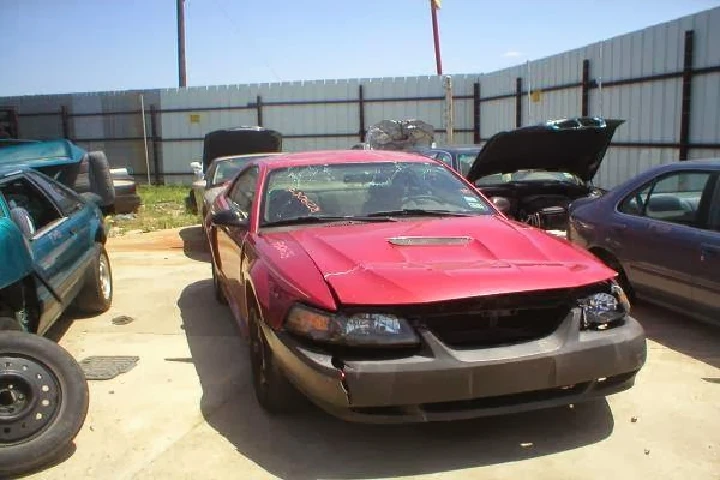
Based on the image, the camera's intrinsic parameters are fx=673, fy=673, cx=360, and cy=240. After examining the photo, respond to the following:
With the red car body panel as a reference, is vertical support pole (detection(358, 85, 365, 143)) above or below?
above

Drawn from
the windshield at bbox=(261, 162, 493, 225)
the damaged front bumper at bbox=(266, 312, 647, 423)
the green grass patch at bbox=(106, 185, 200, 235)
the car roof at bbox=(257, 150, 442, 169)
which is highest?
the car roof at bbox=(257, 150, 442, 169)

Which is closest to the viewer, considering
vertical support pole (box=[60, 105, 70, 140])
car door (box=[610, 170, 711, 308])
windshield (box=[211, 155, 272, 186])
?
car door (box=[610, 170, 711, 308])

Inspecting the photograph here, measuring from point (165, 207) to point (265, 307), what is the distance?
503 inches

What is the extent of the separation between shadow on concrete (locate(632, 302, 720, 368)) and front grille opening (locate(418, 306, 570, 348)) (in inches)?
75.9

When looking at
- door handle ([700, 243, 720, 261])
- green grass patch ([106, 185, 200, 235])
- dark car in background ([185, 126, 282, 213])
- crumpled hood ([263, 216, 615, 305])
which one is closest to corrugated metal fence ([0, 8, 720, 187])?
green grass patch ([106, 185, 200, 235])

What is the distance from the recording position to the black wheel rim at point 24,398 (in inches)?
122

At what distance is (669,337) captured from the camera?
4977 mm

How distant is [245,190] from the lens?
5.12 metres

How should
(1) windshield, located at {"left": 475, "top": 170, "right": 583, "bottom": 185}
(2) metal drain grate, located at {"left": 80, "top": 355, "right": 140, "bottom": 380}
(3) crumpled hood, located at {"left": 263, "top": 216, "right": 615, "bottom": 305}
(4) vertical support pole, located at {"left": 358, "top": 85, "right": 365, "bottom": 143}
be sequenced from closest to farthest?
(3) crumpled hood, located at {"left": 263, "top": 216, "right": 615, "bottom": 305}, (2) metal drain grate, located at {"left": 80, "top": 355, "right": 140, "bottom": 380}, (1) windshield, located at {"left": 475, "top": 170, "right": 583, "bottom": 185}, (4) vertical support pole, located at {"left": 358, "top": 85, "right": 365, "bottom": 143}

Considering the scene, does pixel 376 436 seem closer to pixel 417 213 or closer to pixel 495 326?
pixel 495 326

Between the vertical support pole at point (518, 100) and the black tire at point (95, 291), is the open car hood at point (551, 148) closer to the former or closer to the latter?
the black tire at point (95, 291)

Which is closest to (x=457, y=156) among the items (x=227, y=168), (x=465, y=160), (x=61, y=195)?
(x=465, y=160)

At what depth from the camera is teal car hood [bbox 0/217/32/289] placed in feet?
11.4

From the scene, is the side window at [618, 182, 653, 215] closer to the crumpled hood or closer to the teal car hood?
the crumpled hood
